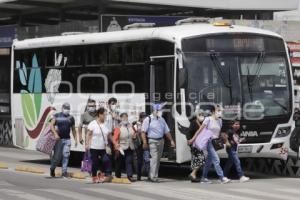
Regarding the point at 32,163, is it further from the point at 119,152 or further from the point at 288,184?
the point at 288,184

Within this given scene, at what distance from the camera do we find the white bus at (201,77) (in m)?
16.6

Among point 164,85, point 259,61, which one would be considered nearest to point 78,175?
point 164,85

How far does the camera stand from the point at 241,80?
16891mm

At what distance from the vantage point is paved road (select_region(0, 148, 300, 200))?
45.2 feet

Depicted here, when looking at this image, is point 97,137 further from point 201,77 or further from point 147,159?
point 201,77

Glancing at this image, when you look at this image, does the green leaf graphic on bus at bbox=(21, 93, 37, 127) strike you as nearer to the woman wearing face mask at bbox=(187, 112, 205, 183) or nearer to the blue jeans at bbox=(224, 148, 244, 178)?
the woman wearing face mask at bbox=(187, 112, 205, 183)

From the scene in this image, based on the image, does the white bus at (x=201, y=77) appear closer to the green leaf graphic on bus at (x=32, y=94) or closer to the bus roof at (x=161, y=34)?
the bus roof at (x=161, y=34)

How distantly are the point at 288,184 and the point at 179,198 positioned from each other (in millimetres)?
3788

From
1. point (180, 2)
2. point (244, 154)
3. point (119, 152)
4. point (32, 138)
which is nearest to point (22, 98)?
point (32, 138)

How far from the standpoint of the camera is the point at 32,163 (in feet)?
74.9

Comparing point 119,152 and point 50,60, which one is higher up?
point 50,60

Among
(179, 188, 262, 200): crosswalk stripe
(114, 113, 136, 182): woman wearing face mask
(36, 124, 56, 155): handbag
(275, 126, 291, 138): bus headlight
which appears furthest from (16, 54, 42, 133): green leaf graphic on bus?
(179, 188, 262, 200): crosswalk stripe

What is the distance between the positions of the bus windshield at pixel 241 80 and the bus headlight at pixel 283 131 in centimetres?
37

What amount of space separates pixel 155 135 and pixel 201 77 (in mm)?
1678
